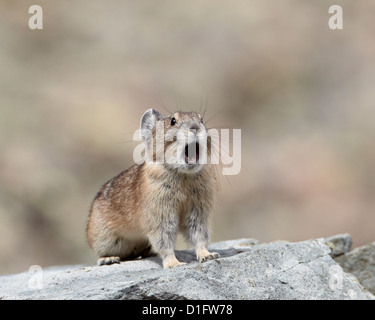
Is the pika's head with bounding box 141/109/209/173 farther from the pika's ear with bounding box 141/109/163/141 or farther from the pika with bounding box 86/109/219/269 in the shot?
the pika's ear with bounding box 141/109/163/141

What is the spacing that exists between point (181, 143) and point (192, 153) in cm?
19

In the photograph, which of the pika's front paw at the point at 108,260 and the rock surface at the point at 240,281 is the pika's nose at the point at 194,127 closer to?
the rock surface at the point at 240,281

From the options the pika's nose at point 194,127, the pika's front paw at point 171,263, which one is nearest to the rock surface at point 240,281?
the pika's front paw at point 171,263

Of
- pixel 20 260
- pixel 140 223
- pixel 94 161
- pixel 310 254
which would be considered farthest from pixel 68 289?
pixel 94 161

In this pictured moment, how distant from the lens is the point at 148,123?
8367 mm

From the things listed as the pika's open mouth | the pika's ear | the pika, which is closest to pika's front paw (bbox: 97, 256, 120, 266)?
the pika

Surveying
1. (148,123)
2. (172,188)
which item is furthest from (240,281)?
(148,123)

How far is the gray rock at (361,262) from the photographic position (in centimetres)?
924

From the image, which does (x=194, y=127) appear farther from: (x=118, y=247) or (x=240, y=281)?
(x=118, y=247)

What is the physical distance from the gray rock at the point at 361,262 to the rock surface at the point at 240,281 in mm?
2076

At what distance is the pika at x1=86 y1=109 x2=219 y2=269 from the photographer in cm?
767

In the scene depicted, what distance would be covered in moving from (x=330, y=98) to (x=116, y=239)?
16703 millimetres

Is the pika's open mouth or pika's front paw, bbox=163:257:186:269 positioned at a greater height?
the pika's open mouth
